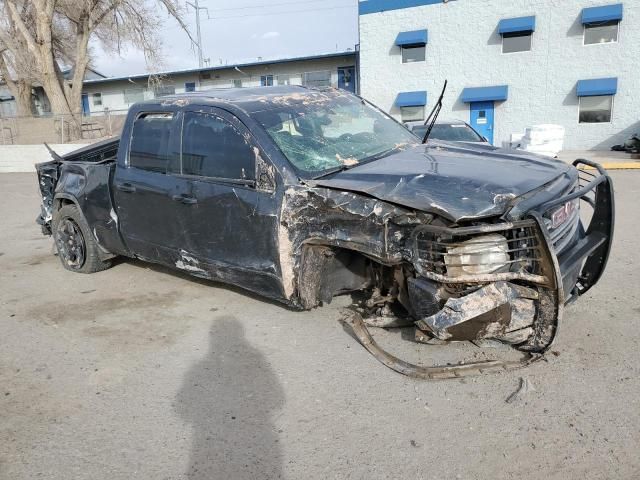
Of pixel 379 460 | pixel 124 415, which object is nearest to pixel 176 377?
pixel 124 415

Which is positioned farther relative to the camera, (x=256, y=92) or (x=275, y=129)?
(x=256, y=92)

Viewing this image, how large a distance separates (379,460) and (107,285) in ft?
12.8

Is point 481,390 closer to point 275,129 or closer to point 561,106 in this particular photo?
point 275,129

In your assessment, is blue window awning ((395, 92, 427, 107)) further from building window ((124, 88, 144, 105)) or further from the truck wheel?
building window ((124, 88, 144, 105))

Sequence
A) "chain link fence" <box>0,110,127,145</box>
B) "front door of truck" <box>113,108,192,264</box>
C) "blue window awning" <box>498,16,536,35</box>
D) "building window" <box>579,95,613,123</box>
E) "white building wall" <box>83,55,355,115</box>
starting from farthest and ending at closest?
"white building wall" <box>83,55,355,115</box> → "chain link fence" <box>0,110,127,145</box> → "building window" <box>579,95,613,123</box> → "blue window awning" <box>498,16,536,35</box> → "front door of truck" <box>113,108,192,264</box>

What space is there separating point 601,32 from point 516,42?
10.4 ft

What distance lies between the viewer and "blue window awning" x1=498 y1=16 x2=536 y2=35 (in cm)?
2087

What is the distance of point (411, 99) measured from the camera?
2405cm

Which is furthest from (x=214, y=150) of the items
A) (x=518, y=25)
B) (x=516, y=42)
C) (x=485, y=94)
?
(x=516, y=42)

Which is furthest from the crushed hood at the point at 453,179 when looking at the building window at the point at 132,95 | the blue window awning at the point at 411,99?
the building window at the point at 132,95

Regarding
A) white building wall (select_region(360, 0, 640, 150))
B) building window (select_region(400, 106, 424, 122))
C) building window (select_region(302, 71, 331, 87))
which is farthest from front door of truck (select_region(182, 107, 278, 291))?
building window (select_region(302, 71, 331, 87))

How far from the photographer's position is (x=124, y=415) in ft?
10.1

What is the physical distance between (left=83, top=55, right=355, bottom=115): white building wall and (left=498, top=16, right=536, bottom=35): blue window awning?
10.6 meters

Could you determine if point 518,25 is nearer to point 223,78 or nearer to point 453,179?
point 223,78
